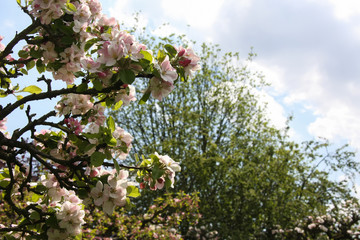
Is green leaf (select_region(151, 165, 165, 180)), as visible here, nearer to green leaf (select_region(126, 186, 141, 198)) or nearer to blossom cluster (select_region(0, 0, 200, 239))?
blossom cluster (select_region(0, 0, 200, 239))

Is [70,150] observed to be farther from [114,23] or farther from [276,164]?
[276,164]

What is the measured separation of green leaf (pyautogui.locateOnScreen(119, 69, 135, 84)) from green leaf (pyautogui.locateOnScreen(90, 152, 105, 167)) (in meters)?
0.52

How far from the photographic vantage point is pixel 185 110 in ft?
45.2

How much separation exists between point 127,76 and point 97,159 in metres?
0.58

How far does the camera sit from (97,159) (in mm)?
2277

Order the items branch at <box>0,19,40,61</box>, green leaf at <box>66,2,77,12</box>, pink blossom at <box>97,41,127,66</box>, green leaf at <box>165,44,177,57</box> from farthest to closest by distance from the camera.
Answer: branch at <box>0,19,40,61</box> → green leaf at <box>66,2,77,12</box> → green leaf at <box>165,44,177,57</box> → pink blossom at <box>97,41,127,66</box>

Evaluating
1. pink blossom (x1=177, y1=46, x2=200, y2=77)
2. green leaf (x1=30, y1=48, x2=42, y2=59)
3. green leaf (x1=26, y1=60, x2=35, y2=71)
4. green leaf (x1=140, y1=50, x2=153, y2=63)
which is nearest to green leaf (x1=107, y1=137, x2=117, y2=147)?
green leaf (x1=140, y1=50, x2=153, y2=63)

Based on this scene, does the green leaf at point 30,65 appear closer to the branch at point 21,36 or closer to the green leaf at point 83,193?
the branch at point 21,36

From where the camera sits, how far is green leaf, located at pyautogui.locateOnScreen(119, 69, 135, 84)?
218 centimetres

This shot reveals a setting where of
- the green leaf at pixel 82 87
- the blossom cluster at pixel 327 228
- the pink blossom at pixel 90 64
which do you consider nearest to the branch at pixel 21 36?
the green leaf at pixel 82 87

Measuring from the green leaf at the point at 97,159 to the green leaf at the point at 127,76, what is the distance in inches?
20.3

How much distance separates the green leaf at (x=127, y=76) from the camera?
2.18 metres

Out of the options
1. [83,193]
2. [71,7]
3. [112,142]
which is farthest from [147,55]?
[83,193]

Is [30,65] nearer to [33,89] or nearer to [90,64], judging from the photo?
[33,89]
